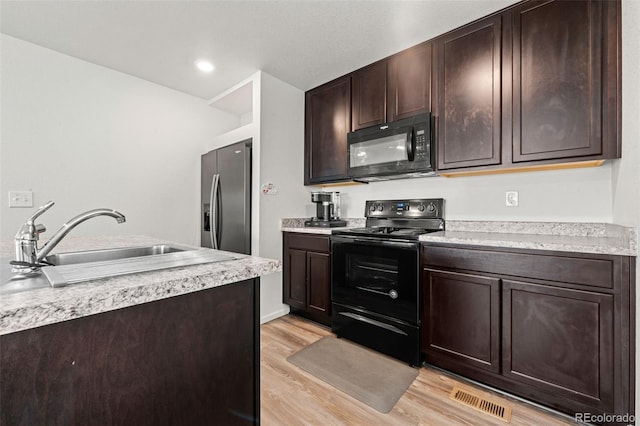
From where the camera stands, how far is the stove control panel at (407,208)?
7.75 ft

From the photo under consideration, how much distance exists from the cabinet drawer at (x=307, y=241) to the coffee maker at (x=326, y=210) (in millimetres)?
228

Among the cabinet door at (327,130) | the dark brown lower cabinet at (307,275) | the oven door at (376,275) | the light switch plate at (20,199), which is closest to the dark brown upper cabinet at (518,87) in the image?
the cabinet door at (327,130)

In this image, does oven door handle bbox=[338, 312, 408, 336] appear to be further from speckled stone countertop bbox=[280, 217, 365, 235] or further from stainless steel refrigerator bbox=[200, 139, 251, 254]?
stainless steel refrigerator bbox=[200, 139, 251, 254]

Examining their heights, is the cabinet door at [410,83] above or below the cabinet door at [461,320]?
above

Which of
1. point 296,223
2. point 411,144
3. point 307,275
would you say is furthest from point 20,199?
point 411,144

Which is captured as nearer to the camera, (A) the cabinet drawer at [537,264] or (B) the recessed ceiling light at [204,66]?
(A) the cabinet drawer at [537,264]

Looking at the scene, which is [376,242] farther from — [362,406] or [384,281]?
[362,406]

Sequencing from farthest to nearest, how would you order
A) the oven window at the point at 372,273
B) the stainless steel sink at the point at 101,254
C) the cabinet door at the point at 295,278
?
the cabinet door at the point at 295,278 → the oven window at the point at 372,273 → the stainless steel sink at the point at 101,254

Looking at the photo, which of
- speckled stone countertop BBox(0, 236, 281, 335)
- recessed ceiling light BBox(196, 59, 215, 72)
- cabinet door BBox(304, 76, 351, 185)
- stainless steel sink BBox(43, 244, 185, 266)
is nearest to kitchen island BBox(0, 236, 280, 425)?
speckled stone countertop BBox(0, 236, 281, 335)

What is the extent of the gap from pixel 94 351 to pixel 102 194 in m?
2.61

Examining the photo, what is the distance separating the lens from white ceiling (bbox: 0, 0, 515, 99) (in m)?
1.84

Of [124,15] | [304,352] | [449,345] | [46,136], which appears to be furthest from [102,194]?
[449,345]

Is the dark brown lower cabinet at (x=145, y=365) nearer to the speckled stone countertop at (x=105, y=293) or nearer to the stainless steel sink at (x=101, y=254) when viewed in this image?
the speckled stone countertop at (x=105, y=293)

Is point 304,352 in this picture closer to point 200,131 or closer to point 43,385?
point 43,385
